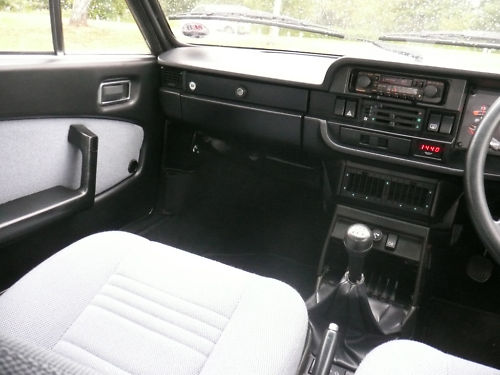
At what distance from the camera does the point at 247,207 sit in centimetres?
239

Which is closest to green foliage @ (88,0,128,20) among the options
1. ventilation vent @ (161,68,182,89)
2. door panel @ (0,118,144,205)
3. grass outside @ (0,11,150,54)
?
grass outside @ (0,11,150,54)

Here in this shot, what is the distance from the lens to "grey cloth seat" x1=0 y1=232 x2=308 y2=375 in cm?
101

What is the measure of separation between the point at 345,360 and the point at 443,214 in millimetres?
646

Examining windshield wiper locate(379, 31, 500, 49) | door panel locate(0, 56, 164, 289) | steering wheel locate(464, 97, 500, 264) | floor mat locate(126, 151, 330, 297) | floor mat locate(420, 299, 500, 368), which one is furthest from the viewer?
floor mat locate(126, 151, 330, 297)

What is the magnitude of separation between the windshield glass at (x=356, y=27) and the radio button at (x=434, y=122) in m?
0.17

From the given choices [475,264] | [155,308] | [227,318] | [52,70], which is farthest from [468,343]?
[52,70]

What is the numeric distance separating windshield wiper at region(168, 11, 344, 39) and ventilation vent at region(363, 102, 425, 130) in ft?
1.33

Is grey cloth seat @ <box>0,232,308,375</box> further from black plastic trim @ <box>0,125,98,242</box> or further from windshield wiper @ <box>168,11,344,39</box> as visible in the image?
windshield wiper @ <box>168,11,344,39</box>

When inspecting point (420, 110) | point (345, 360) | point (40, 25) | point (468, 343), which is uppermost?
point (40, 25)

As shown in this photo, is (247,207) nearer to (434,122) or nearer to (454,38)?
(434,122)

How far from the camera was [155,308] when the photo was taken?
1.14 m

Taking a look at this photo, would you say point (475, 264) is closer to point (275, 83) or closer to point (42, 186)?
point (275, 83)

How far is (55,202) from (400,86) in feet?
4.06

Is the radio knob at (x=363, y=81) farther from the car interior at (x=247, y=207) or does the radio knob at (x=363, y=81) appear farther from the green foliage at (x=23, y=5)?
the green foliage at (x=23, y=5)
